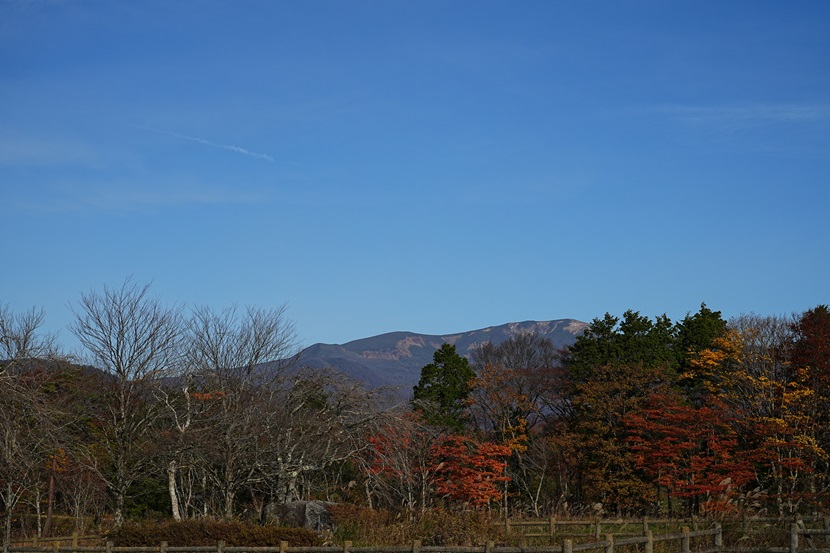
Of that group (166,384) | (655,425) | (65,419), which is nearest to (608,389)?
(655,425)

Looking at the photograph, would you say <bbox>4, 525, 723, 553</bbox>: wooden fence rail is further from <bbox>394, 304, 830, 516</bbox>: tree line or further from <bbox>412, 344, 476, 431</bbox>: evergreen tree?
<bbox>412, 344, 476, 431</bbox>: evergreen tree

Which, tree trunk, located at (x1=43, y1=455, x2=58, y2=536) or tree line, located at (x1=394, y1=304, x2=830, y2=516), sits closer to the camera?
tree trunk, located at (x1=43, y1=455, x2=58, y2=536)

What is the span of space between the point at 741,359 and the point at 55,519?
32850 mm

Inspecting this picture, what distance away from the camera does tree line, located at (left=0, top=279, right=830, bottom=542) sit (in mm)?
37938

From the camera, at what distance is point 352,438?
41219 mm

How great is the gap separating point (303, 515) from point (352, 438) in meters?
12.1

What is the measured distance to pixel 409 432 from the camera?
4269 cm

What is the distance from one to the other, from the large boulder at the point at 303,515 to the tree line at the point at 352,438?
7.62 m

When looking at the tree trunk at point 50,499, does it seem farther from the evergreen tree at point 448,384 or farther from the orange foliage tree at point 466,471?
the evergreen tree at point 448,384

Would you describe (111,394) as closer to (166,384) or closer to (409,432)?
(166,384)

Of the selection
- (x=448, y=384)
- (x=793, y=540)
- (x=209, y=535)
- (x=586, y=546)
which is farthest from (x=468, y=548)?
(x=448, y=384)

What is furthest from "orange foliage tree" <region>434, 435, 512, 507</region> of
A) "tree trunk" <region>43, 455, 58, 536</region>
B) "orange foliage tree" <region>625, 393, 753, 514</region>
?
"tree trunk" <region>43, 455, 58, 536</region>

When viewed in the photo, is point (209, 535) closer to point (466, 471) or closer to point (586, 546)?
point (586, 546)

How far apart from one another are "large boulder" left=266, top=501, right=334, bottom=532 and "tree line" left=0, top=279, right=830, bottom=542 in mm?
7619
